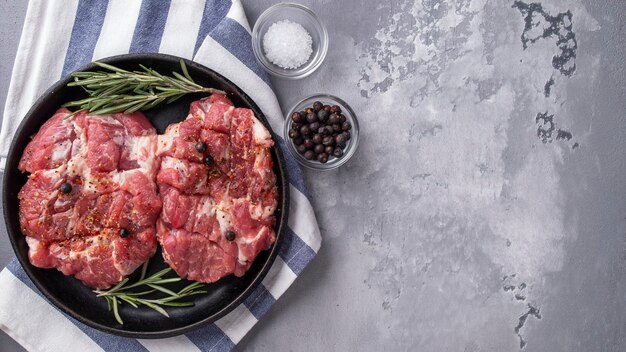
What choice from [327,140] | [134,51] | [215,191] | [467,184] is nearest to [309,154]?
[327,140]

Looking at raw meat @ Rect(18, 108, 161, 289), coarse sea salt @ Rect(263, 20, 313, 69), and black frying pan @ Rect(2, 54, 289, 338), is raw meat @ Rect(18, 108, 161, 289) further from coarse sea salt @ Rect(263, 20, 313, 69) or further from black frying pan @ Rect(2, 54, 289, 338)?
coarse sea salt @ Rect(263, 20, 313, 69)

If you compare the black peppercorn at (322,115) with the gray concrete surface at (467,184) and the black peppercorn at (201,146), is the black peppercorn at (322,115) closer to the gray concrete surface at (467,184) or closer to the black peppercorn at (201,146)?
the gray concrete surface at (467,184)

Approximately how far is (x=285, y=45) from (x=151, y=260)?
1131 mm

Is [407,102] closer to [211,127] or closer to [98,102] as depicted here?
[211,127]

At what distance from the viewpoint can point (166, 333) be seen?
2.66 meters

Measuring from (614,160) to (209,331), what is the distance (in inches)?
83.2

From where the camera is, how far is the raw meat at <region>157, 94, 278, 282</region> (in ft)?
8.52

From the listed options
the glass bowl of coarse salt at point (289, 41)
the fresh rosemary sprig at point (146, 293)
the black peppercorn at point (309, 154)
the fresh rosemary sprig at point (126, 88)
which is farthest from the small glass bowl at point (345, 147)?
the fresh rosemary sprig at point (146, 293)

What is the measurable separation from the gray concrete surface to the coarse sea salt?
121 millimetres

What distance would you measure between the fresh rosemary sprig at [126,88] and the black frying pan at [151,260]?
0.05 meters

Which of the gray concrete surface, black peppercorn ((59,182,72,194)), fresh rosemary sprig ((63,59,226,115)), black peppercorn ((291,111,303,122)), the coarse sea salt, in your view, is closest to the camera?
black peppercorn ((59,182,72,194))

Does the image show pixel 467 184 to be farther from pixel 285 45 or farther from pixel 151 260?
pixel 151 260

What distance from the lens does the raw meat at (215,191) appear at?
2.60 meters

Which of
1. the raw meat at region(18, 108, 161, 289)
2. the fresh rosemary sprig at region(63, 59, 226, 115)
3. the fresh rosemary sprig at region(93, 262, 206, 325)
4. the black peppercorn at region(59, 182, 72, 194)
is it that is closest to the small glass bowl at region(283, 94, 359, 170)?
the fresh rosemary sprig at region(63, 59, 226, 115)
